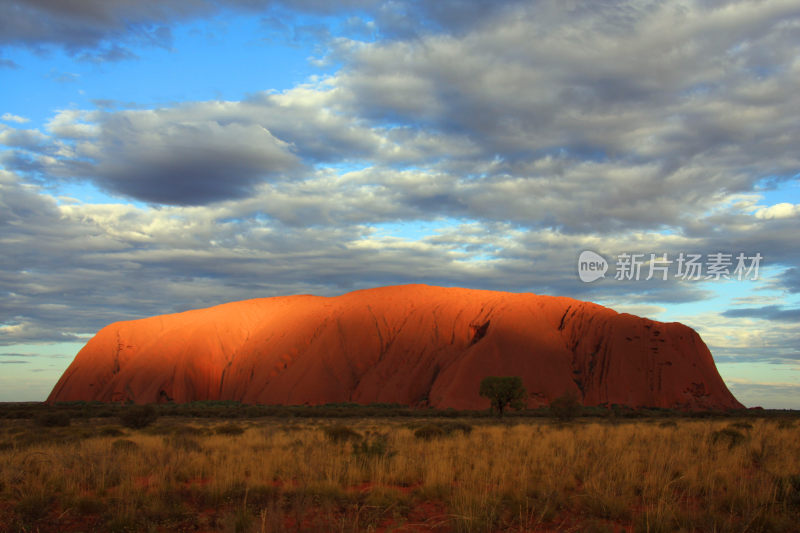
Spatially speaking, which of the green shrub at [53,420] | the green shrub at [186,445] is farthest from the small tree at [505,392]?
the green shrub at [186,445]

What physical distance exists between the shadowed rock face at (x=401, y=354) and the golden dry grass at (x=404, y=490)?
194 ft

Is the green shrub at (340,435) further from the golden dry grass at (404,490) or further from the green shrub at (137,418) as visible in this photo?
the green shrub at (137,418)

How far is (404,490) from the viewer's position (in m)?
10.4

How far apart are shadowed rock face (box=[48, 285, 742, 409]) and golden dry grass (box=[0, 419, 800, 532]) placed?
59.0 meters

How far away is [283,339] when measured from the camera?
311 ft

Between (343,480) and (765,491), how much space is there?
287 inches

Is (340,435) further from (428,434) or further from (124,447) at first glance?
(124,447)

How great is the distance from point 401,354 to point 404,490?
250ft

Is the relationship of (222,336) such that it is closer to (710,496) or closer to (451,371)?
(451,371)

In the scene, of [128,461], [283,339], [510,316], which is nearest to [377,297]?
[283,339]

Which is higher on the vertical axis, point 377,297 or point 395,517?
point 377,297

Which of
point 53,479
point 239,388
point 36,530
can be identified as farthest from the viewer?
point 239,388

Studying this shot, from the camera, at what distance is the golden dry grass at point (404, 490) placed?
7680 mm

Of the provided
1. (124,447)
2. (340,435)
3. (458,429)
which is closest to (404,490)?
(340,435)
